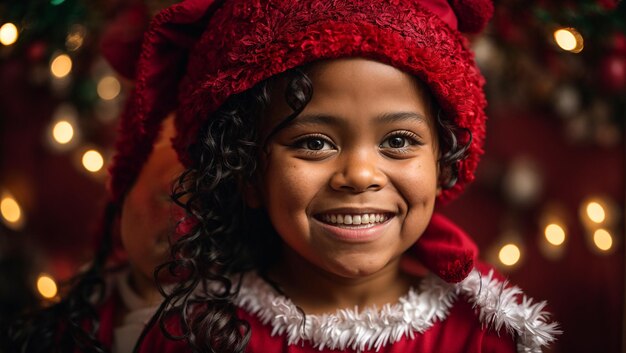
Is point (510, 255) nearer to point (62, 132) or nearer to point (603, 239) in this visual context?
point (603, 239)

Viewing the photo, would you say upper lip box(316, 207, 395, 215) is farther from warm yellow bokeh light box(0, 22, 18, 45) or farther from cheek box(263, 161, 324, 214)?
warm yellow bokeh light box(0, 22, 18, 45)

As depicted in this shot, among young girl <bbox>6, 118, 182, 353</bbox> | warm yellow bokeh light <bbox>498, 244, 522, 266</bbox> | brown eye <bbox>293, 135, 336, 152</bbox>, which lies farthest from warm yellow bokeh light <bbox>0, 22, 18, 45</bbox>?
warm yellow bokeh light <bbox>498, 244, 522, 266</bbox>

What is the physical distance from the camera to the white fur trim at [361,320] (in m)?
1.16

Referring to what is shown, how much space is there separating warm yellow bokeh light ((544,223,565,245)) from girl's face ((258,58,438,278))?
0.90 m

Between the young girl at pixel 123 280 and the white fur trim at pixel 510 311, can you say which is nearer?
the white fur trim at pixel 510 311

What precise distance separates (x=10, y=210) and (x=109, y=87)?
1.54ft

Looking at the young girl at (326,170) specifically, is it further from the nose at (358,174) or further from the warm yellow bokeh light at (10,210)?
the warm yellow bokeh light at (10,210)

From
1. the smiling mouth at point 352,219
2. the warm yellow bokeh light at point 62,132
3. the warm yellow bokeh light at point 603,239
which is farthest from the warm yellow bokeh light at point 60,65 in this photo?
the warm yellow bokeh light at point 603,239

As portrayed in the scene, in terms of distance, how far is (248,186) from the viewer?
3.93ft

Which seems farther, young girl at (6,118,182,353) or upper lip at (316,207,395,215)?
young girl at (6,118,182,353)

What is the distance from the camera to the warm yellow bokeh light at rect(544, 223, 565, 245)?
1.89 m

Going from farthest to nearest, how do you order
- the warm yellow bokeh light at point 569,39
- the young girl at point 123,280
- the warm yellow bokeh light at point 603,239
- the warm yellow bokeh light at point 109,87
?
1. the warm yellow bokeh light at point 109,87
2. the warm yellow bokeh light at point 603,239
3. the warm yellow bokeh light at point 569,39
4. the young girl at point 123,280

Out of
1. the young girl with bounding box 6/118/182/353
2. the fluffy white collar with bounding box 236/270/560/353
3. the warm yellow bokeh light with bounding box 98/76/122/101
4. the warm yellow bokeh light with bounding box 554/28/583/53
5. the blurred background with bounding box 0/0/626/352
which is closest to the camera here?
the fluffy white collar with bounding box 236/270/560/353

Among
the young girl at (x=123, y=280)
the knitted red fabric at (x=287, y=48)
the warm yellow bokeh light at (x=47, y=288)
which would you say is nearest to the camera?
the knitted red fabric at (x=287, y=48)
